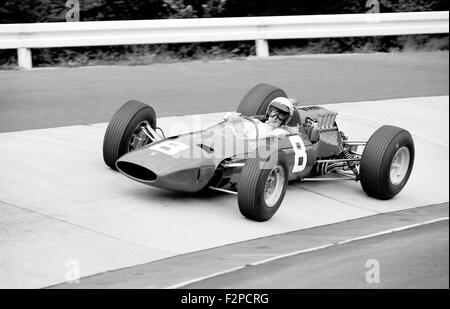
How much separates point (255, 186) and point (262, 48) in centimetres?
967

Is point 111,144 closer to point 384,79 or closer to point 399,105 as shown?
point 399,105

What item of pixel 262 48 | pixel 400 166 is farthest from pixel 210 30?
pixel 400 166

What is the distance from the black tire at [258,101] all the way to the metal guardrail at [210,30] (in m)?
5.67

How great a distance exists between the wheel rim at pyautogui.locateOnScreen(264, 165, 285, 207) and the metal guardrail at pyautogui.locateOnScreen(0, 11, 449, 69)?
7902mm

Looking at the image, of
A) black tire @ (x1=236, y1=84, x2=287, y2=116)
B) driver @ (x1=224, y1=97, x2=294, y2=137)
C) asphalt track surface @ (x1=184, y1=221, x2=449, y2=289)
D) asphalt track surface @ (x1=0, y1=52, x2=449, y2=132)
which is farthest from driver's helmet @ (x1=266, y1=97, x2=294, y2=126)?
asphalt track surface @ (x1=0, y1=52, x2=449, y2=132)

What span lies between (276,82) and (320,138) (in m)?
5.60

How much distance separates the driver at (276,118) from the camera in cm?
1052

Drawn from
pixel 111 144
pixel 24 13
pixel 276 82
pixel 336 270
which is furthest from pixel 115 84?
pixel 336 270

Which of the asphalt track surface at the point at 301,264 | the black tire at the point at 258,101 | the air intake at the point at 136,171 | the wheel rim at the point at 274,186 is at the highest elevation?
the black tire at the point at 258,101

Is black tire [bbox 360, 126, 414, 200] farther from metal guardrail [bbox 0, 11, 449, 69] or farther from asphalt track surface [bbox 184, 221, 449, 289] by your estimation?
metal guardrail [bbox 0, 11, 449, 69]

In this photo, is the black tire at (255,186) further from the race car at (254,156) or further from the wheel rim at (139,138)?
the wheel rim at (139,138)

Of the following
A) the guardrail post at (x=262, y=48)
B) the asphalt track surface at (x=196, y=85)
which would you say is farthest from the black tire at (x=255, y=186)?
the guardrail post at (x=262, y=48)

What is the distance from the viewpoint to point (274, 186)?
9742 millimetres

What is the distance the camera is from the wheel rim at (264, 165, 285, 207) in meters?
9.66
